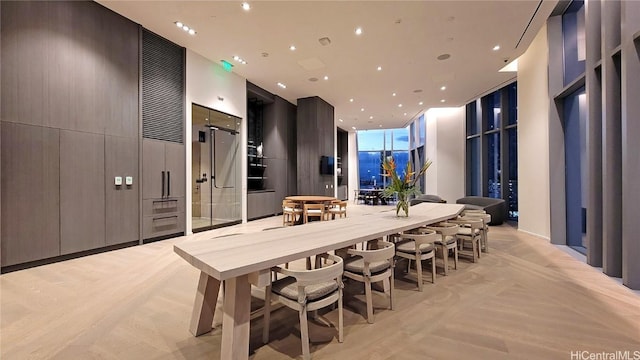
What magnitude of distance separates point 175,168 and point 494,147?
947 cm

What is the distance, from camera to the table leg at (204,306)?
213 centimetres

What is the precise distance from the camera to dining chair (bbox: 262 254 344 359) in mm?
1737

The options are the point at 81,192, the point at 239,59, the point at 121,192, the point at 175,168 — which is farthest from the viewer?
the point at 239,59

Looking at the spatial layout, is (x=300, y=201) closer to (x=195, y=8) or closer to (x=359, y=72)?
(x=359, y=72)

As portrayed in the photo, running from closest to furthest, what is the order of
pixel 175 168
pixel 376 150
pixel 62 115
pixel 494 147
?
pixel 62 115, pixel 175 168, pixel 494 147, pixel 376 150

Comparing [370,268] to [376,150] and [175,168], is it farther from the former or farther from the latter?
[376,150]

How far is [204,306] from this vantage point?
2.14 m

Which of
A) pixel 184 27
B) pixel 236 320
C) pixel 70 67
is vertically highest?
pixel 184 27

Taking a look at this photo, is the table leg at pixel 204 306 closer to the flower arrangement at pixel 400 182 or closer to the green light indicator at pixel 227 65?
the flower arrangement at pixel 400 182

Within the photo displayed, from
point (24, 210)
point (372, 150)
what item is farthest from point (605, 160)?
point (372, 150)

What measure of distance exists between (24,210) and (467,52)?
8.48 meters

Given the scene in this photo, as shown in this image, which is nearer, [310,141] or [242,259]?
[242,259]

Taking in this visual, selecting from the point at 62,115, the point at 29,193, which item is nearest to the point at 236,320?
the point at 29,193

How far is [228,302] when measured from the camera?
1696mm
